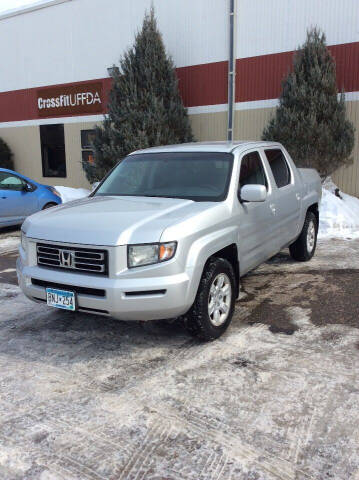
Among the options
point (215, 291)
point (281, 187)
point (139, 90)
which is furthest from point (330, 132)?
point (215, 291)

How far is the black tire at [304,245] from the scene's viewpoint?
6.48m

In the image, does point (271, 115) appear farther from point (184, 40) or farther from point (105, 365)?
point (105, 365)

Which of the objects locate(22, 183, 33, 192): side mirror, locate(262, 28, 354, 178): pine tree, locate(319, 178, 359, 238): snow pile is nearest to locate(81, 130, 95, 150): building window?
locate(22, 183, 33, 192): side mirror

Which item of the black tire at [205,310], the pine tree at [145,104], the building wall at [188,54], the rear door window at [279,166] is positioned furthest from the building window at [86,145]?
the black tire at [205,310]

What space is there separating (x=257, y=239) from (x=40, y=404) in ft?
8.84

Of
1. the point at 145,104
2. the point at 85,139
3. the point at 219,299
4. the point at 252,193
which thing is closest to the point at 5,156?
the point at 85,139

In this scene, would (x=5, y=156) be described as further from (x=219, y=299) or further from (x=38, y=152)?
(x=219, y=299)

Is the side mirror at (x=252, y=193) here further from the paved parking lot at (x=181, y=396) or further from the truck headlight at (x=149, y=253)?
the paved parking lot at (x=181, y=396)

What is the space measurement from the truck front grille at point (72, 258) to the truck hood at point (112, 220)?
8cm

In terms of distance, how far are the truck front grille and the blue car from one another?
6067 millimetres

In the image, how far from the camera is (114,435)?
276 centimetres

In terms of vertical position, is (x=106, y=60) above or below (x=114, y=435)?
above

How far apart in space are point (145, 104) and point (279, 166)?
311 inches

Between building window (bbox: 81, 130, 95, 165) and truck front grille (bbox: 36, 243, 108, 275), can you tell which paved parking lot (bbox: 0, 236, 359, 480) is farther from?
building window (bbox: 81, 130, 95, 165)
